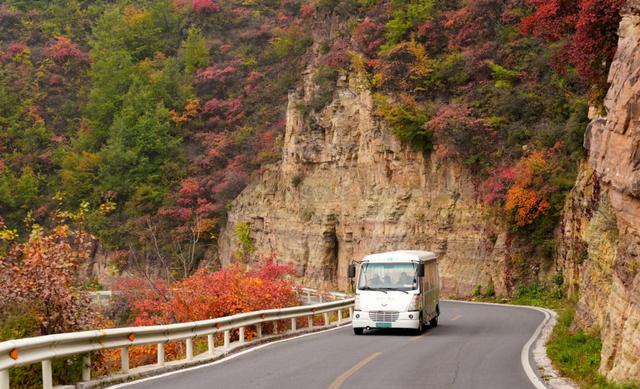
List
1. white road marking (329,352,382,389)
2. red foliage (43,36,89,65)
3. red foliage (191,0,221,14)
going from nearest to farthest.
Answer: white road marking (329,352,382,389) < red foliage (43,36,89,65) < red foliage (191,0,221,14)

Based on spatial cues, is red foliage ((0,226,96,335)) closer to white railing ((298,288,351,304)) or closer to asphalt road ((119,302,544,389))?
asphalt road ((119,302,544,389))

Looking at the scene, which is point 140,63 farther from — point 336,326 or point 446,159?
point 336,326

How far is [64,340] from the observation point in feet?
37.5

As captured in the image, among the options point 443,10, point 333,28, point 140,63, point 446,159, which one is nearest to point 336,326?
point 446,159

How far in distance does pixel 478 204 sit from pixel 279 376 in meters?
30.6

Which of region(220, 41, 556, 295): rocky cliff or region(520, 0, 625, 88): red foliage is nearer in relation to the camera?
region(520, 0, 625, 88): red foliage

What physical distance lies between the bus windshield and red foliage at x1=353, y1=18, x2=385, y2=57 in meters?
27.4

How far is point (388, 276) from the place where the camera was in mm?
23781

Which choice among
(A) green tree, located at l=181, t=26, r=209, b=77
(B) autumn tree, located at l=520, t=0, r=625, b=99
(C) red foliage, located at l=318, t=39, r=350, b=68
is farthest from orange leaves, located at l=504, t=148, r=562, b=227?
(A) green tree, located at l=181, t=26, r=209, b=77

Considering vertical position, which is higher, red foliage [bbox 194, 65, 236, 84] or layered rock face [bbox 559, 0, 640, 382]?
red foliage [bbox 194, 65, 236, 84]

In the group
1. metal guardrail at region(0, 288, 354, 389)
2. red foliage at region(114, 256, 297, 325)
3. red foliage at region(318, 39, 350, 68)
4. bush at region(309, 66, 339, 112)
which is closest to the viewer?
metal guardrail at region(0, 288, 354, 389)

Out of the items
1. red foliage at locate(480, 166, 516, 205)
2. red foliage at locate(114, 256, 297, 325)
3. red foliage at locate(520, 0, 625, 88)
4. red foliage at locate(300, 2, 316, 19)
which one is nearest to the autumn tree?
red foliage at locate(520, 0, 625, 88)

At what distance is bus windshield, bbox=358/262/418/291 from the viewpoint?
77.0 feet

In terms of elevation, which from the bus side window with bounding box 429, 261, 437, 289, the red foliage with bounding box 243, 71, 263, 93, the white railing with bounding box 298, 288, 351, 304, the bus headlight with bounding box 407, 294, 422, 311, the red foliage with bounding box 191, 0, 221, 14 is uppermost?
the red foliage with bounding box 191, 0, 221, 14
